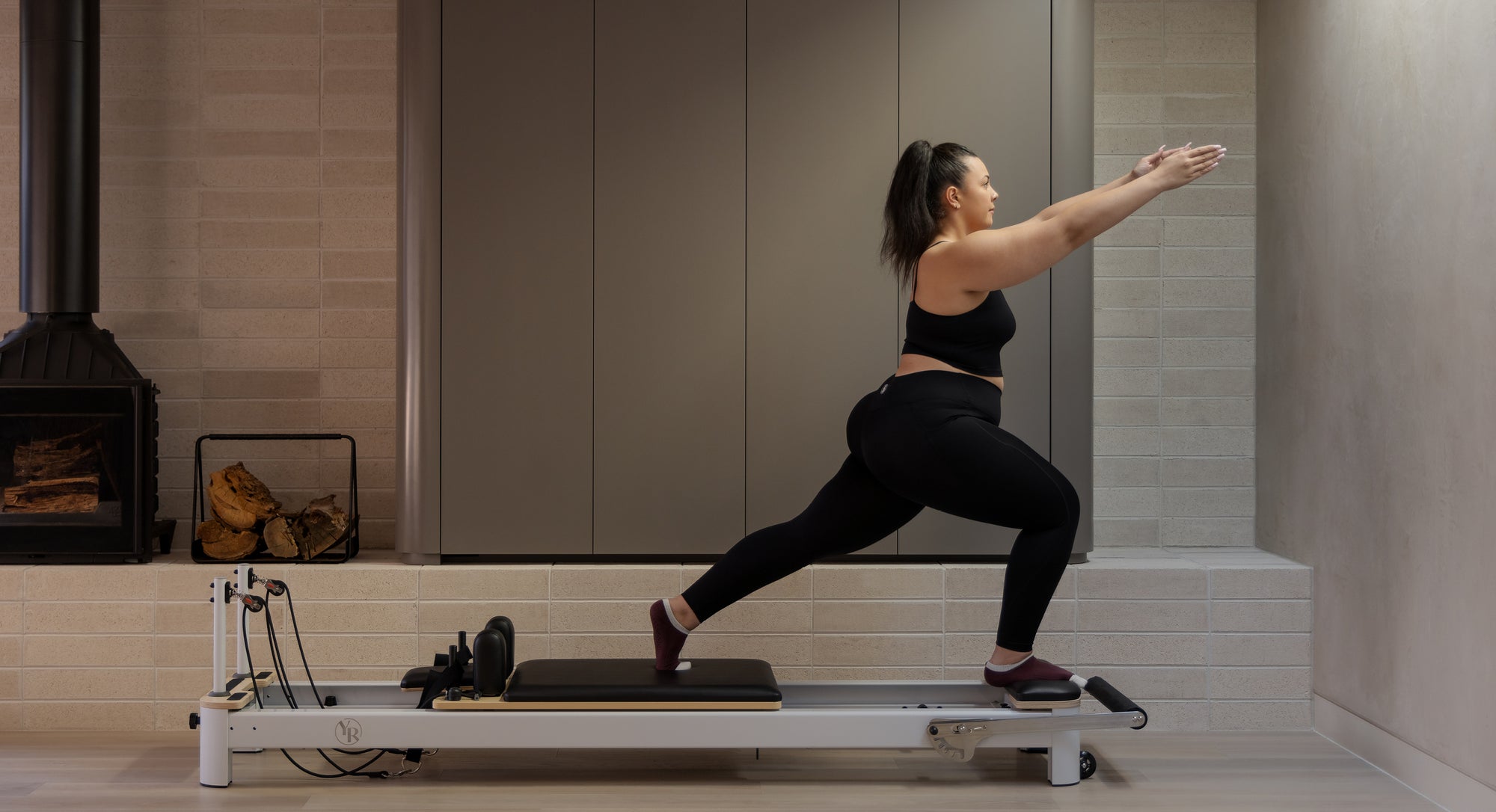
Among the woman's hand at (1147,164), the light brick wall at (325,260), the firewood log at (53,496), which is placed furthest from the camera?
the light brick wall at (325,260)

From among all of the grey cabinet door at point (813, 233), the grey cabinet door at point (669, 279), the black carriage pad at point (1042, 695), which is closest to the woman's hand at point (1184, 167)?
the grey cabinet door at point (813, 233)

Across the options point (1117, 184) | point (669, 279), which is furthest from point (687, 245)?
point (1117, 184)

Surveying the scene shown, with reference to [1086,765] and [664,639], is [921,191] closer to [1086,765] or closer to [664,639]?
[664,639]

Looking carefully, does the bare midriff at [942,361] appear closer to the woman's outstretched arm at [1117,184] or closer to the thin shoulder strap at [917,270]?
the thin shoulder strap at [917,270]

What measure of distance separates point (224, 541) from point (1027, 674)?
2.27m

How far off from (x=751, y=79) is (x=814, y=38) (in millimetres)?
213

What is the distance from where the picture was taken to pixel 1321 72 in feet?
10.6

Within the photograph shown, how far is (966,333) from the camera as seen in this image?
2531 mm

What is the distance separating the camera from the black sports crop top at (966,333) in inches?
99.5

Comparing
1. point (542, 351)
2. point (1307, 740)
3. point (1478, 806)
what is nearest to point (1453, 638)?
point (1478, 806)

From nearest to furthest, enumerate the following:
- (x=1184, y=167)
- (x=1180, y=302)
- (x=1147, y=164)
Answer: (x=1184, y=167) → (x=1147, y=164) → (x=1180, y=302)

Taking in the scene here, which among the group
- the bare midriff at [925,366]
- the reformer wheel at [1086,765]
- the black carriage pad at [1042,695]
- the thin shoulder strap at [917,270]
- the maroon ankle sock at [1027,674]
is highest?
the thin shoulder strap at [917,270]

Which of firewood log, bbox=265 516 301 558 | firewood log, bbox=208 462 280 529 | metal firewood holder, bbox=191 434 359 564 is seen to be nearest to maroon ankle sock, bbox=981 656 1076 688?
metal firewood holder, bbox=191 434 359 564

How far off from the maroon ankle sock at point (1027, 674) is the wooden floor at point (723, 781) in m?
0.26
